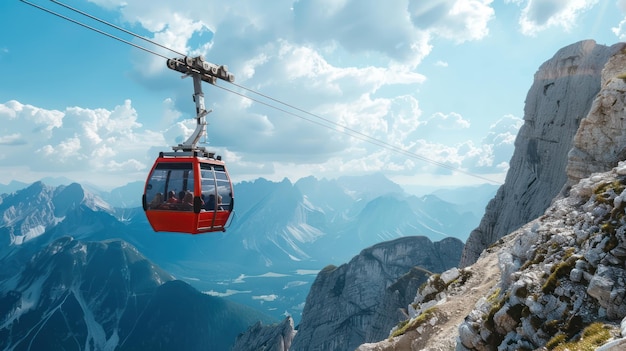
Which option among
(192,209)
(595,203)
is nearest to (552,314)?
(595,203)

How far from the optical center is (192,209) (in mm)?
18281

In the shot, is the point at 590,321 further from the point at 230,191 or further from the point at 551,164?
the point at 551,164

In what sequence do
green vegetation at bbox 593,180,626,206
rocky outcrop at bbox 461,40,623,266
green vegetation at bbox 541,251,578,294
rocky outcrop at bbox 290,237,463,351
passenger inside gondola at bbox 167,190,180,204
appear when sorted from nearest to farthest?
green vegetation at bbox 541,251,578,294 → green vegetation at bbox 593,180,626,206 → passenger inside gondola at bbox 167,190,180,204 → rocky outcrop at bbox 461,40,623,266 → rocky outcrop at bbox 290,237,463,351

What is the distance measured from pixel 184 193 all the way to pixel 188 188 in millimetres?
320

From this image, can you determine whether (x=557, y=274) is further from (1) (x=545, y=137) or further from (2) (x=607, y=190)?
(1) (x=545, y=137)

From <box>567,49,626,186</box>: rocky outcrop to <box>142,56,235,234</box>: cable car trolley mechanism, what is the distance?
2470 centimetres

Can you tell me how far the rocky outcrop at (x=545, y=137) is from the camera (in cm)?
5653

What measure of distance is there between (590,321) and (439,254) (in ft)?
434

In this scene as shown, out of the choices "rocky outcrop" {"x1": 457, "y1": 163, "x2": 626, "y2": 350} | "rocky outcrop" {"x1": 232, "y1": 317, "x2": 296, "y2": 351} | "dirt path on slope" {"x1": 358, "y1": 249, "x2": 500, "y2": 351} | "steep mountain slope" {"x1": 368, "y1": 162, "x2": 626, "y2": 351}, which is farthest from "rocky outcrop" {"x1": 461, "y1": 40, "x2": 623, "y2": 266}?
"rocky outcrop" {"x1": 232, "y1": 317, "x2": 296, "y2": 351}

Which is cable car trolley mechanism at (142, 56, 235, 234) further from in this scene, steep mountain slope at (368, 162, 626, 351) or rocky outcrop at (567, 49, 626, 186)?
rocky outcrop at (567, 49, 626, 186)

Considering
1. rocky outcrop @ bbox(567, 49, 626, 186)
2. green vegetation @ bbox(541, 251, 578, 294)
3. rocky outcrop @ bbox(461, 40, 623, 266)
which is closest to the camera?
green vegetation @ bbox(541, 251, 578, 294)

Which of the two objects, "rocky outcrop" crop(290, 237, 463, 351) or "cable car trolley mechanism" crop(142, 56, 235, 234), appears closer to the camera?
"cable car trolley mechanism" crop(142, 56, 235, 234)

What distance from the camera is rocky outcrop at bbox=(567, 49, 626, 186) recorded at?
2420 centimetres

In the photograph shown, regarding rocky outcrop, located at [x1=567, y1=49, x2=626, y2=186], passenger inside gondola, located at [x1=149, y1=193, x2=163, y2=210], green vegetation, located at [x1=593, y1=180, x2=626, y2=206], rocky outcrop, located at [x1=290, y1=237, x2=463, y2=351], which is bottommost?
rocky outcrop, located at [x1=290, y1=237, x2=463, y2=351]
